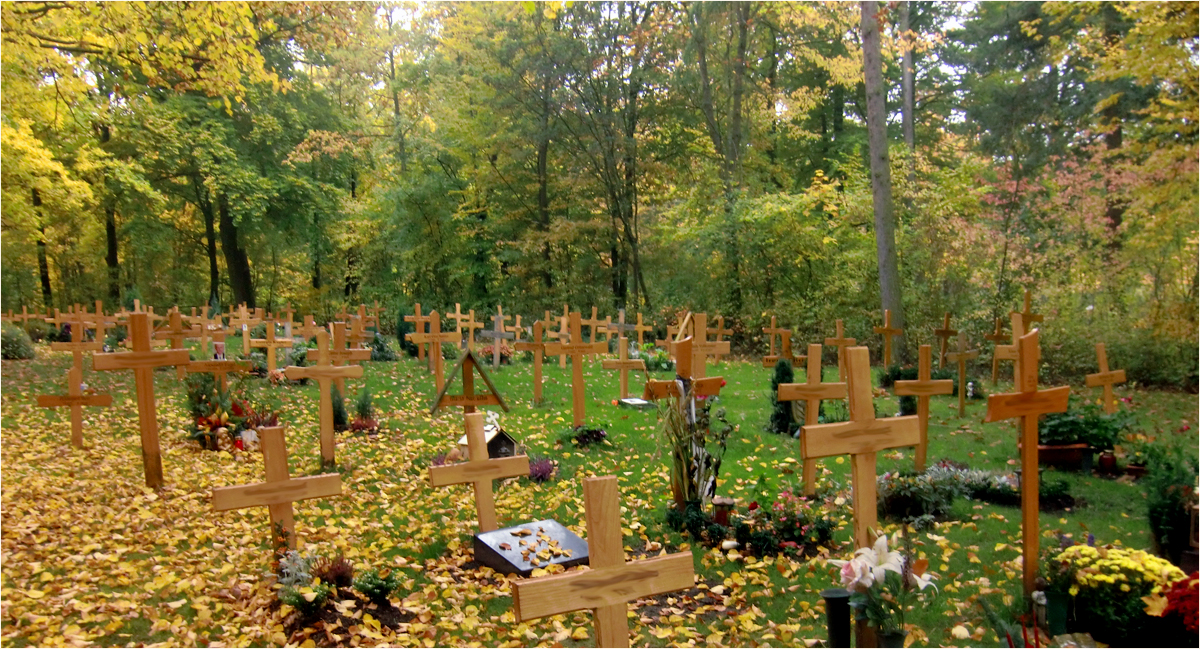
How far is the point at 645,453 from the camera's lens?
8.70m

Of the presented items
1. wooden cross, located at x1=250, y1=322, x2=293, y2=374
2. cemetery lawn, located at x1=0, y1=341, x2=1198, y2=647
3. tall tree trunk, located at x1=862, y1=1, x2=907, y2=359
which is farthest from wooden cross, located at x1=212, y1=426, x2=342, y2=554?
tall tree trunk, located at x1=862, y1=1, x2=907, y2=359

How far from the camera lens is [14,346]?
16.6 meters

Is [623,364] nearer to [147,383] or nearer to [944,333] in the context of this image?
[147,383]

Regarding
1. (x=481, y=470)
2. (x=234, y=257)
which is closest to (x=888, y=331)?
(x=481, y=470)

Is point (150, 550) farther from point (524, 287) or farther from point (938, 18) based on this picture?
point (938, 18)

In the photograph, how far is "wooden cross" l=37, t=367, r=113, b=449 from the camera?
7.62 meters

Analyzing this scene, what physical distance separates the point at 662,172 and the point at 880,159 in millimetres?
10273

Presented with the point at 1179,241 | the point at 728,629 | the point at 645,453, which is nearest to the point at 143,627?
the point at 728,629

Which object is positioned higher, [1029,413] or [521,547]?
[1029,413]

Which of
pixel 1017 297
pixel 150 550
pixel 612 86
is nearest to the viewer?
pixel 150 550

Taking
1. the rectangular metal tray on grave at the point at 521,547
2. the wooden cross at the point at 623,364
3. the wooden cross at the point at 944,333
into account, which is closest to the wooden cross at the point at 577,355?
the wooden cross at the point at 623,364

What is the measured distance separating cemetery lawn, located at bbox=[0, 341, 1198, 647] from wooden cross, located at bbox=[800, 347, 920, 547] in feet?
2.10

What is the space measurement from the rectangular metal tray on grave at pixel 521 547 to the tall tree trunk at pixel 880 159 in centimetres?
1110

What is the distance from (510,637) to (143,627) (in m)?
2.07
